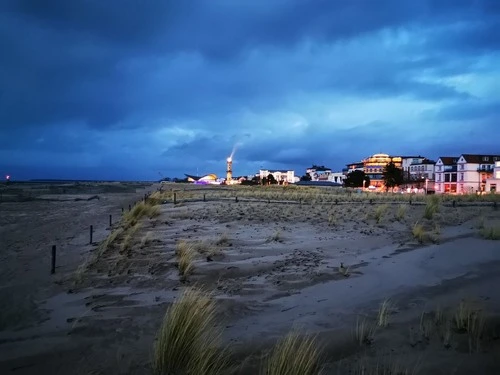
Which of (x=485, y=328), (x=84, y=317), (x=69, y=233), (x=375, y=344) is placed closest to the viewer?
(x=375, y=344)

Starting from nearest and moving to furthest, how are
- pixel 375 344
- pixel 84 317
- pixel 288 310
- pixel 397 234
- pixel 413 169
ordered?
pixel 375 344 → pixel 84 317 → pixel 288 310 → pixel 397 234 → pixel 413 169

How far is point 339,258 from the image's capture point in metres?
10.8

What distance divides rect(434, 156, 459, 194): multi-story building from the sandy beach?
3075 inches

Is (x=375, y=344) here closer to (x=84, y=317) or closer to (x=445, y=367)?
(x=445, y=367)

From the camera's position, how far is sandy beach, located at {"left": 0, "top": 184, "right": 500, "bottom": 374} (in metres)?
4.81

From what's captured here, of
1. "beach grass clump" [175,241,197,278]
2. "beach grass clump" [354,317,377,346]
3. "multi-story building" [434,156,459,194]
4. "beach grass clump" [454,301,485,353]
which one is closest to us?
"beach grass clump" [454,301,485,353]

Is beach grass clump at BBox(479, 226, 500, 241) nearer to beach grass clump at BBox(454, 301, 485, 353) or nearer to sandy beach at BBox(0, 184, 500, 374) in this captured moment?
sandy beach at BBox(0, 184, 500, 374)

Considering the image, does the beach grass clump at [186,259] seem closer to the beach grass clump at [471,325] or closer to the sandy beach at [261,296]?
the sandy beach at [261,296]

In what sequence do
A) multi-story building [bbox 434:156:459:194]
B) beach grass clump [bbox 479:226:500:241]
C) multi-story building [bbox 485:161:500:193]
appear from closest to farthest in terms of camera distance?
beach grass clump [bbox 479:226:500:241] → multi-story building [bbox 485:161:500:193] → multi-story building [bbox 434:156:459:194]

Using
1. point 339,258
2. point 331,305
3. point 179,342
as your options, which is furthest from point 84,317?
point 339,258

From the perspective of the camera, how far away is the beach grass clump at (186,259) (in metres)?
8.88

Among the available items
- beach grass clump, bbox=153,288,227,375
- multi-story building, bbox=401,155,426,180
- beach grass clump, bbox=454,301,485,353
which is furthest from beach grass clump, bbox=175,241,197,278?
multi-story building, bbox=401,155,426,180

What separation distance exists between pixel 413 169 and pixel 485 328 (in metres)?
124

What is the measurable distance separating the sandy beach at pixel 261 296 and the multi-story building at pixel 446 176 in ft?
256
